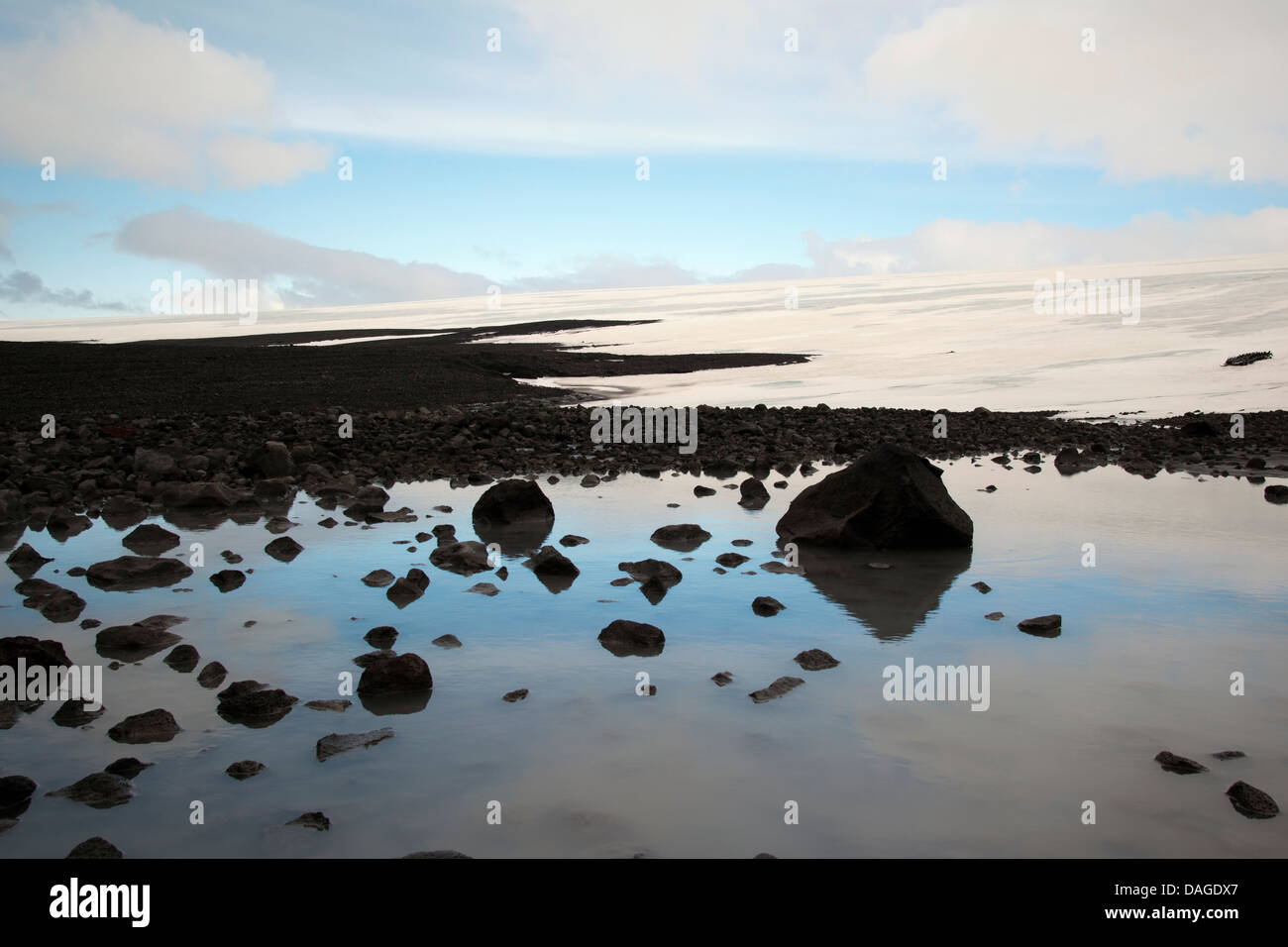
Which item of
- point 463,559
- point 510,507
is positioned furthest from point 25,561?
point 510,507

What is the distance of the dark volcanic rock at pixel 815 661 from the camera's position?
615 cm

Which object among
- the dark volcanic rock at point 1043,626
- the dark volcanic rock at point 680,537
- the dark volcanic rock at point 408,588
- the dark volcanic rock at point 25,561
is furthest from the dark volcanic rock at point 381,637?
the dark volcanic rock at point 1043,626

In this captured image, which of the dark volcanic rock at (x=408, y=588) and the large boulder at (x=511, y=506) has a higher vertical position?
the large boulder at (x=511, y=506)

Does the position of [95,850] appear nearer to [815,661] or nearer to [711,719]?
[711,719]

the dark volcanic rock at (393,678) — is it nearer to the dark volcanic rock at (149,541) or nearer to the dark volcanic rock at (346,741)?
the dark volcanic rock at (346,741)

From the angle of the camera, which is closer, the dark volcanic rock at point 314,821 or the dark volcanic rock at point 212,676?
the dark volcanic rock at point 314,821

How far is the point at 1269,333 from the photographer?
41125 mm

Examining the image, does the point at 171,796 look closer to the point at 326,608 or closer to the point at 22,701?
the point at 22,701

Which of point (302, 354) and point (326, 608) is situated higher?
point (302, 354)

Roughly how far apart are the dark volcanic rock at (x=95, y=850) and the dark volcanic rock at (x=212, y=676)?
1869mm

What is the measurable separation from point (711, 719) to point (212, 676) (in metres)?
2.95

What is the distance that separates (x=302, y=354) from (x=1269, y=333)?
127 ft

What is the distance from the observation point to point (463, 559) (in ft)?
28.8

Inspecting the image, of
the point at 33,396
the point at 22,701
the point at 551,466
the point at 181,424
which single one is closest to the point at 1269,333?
the point at 551,466
